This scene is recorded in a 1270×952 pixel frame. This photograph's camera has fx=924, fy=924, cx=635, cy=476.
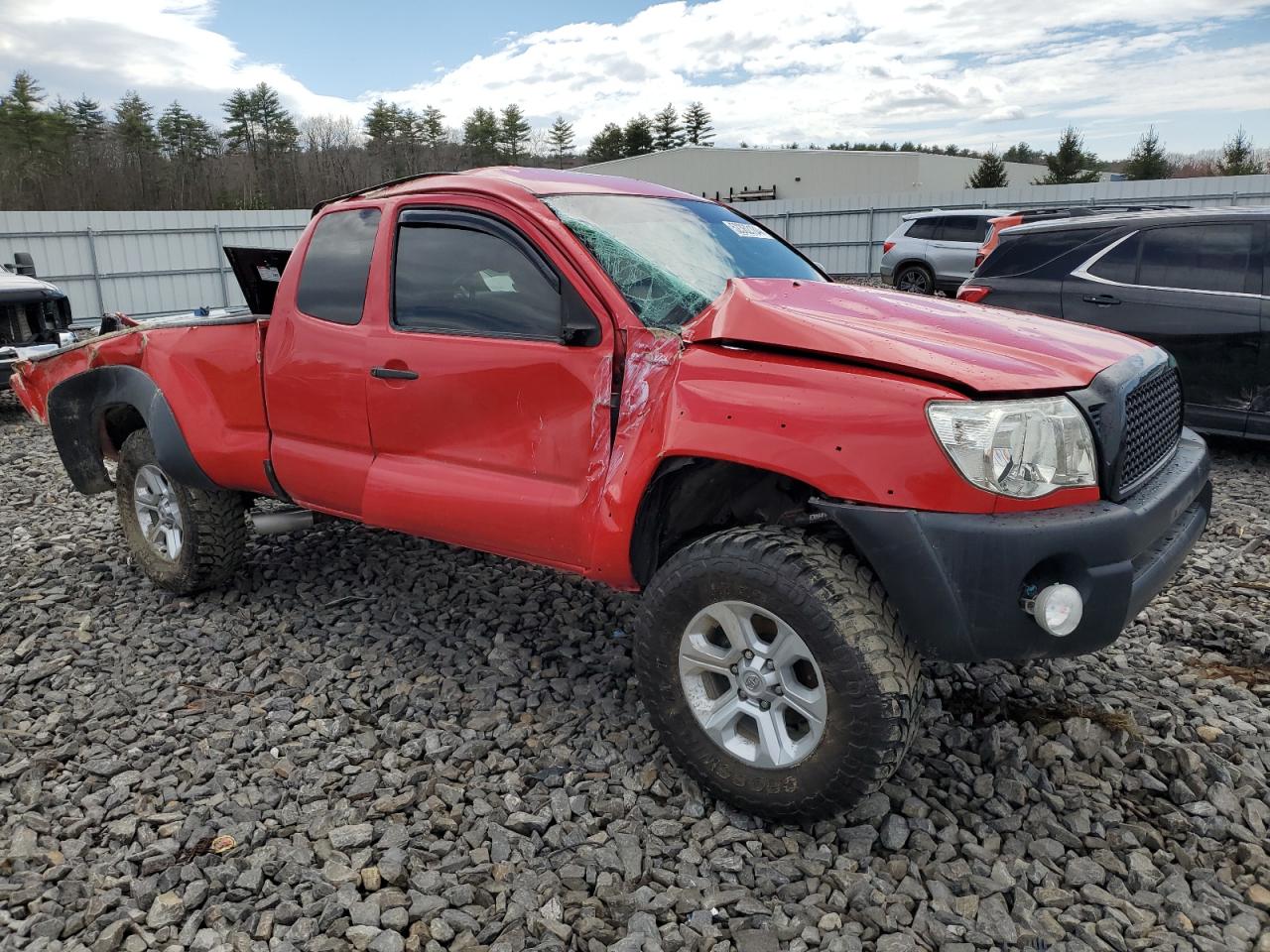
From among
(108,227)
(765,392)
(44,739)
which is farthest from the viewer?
(108,227)

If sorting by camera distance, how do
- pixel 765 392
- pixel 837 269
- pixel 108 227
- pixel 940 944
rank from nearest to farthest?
pixel 940 944 < pixel 765 392 < pixel 108 227 < pixel 837 269

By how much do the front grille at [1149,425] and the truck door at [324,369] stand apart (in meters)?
2.62

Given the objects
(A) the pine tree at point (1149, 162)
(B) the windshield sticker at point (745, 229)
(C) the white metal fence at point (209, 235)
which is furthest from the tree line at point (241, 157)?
(B) the windshield sticker at point (745, 229)

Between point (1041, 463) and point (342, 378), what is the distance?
2540 mm

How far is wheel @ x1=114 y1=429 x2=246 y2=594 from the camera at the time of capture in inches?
172

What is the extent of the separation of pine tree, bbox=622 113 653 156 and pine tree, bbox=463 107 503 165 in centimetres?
1000

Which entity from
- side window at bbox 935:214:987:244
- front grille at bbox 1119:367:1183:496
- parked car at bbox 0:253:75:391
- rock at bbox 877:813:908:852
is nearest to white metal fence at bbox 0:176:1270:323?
side window at bbox 935:214:987:244

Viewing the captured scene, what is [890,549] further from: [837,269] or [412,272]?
[837,269]

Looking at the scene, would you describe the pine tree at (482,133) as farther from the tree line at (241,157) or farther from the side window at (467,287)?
the side window at (467,287)

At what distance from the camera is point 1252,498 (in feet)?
18.8

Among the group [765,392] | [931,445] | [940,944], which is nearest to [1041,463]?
[931,445]

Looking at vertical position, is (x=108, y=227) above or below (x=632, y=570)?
above

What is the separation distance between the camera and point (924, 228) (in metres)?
16.7

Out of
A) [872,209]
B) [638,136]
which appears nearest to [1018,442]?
[872,209]
